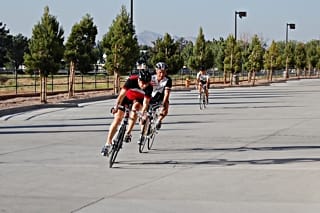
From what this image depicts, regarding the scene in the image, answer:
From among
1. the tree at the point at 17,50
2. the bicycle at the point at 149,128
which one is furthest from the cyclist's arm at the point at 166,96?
the tree at the point at 17,50

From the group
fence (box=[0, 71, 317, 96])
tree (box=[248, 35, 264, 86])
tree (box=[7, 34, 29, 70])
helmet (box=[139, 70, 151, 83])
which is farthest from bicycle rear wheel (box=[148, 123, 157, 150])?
tree (box=[7, 34, 29, 70])

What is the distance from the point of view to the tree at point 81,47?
37.2m

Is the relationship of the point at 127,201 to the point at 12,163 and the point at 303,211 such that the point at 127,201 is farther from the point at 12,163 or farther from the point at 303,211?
the point at 12,163

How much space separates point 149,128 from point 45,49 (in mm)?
18987

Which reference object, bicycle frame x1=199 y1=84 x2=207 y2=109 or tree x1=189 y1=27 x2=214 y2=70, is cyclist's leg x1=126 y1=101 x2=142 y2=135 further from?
tree x1=189 y1=27 x2=214 y2=70

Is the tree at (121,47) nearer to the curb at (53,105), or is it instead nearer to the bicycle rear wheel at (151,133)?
the curb at (53,105)

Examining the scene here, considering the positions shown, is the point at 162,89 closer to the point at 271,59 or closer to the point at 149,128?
the point at 149,128

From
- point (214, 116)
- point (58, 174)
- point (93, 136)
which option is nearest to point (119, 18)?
point (214, 116)

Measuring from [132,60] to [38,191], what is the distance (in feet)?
103

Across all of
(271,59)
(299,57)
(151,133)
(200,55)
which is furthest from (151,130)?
(299,57)

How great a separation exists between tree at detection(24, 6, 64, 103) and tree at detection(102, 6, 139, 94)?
7318mm

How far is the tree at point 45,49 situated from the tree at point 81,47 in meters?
3.77

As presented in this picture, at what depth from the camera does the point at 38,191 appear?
31.0 feet

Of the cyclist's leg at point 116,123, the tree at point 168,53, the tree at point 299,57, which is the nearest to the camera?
the cyclist's leg at point 116,123
